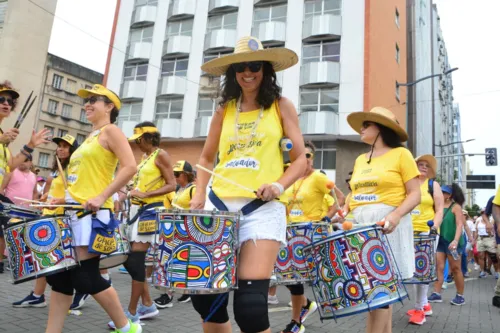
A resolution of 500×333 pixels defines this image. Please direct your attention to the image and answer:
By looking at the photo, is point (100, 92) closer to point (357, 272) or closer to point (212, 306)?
point (212, 306)

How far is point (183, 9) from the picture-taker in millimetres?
31438

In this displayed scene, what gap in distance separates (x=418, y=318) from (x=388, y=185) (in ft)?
8.55

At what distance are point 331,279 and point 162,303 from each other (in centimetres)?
360

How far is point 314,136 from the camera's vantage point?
2630 cm

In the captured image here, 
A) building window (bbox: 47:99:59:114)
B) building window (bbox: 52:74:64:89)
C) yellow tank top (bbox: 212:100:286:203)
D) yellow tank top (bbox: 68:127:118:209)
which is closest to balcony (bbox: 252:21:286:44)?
yellow tank top (bbox: 68:127:118:209)

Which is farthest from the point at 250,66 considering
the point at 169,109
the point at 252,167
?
the point at 169,109

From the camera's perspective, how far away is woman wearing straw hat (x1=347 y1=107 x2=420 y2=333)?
3.83 meters

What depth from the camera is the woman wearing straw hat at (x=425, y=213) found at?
5816mm

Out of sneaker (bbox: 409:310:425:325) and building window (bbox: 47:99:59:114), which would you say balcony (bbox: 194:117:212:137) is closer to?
sneaker (bbox: 409:310:425:325)

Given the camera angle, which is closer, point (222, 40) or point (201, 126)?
point (201, 126)

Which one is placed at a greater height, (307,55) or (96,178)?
(307,55)

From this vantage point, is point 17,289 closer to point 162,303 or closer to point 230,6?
point 162,303

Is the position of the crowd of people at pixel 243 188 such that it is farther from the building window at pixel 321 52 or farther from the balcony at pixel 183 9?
the balcony at pixel 183 9

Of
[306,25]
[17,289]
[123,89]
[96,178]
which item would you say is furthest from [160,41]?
[96,178]
